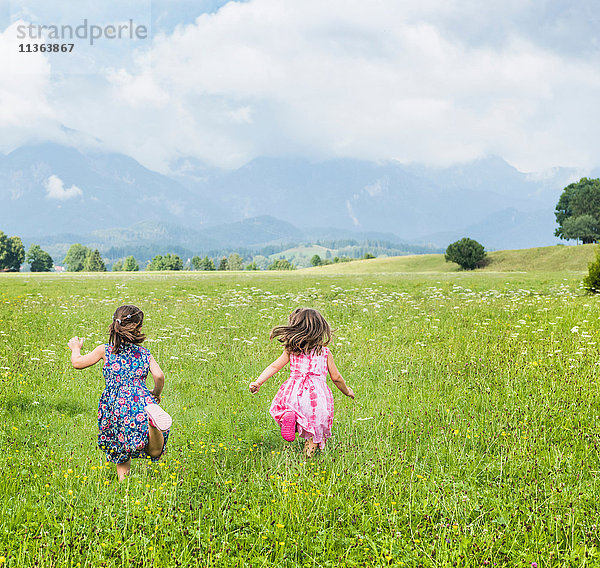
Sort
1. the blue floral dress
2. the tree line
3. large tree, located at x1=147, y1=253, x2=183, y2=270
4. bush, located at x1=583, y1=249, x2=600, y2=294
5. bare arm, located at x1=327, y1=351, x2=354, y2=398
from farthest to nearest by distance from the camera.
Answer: large tree, located at x1=147, y1=253, x2=183, y2=270 → the tree line → bush, located at x1=583, y1=249, x2=600, y2=294 → bare arm, located at x1=327, y1=351, x2=354, y2=398 → the blue floral dress

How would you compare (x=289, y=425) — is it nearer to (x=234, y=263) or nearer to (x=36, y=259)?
(x=36, y=259)

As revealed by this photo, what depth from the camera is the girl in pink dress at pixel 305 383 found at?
5.41 m

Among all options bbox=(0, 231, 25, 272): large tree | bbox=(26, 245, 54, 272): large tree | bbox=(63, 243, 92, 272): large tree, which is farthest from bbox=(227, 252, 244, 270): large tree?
bbox=(0, 231, 25, 272): large tree

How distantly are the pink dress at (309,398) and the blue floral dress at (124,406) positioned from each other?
1.50 metres

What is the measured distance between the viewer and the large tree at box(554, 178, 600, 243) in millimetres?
89000

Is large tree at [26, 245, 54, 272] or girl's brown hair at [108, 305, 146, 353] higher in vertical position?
large tree at [26, 245, 54, 272]

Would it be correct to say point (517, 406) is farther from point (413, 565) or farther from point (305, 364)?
point (413, 565)

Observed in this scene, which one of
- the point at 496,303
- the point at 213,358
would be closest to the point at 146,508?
the point at 213,358

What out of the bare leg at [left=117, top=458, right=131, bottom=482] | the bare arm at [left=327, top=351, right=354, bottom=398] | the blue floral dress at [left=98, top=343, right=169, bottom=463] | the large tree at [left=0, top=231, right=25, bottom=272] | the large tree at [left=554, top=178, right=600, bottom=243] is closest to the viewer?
the blue floral dress at [left=98, top=343, right=169, bottom=463]

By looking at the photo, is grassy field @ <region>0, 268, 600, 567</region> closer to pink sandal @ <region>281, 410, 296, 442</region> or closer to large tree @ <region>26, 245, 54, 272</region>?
pink sandal @ <region>281, 410, 296, 442</region>

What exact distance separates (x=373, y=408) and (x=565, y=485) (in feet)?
9.63

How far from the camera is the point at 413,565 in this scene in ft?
11.6

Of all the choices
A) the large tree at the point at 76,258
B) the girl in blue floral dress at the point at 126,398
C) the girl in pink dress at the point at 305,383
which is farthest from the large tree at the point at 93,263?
the girl in pink dress at the point at 305,383

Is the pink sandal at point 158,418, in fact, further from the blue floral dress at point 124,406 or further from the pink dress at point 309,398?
the pink dress at point 309,398
